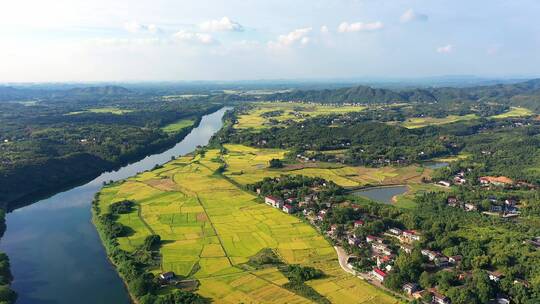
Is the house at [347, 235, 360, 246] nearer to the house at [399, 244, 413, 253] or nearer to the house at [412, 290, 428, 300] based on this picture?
the house at [399, 244, 413, 253]

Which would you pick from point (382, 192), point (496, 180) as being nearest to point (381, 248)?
point (382, 192)

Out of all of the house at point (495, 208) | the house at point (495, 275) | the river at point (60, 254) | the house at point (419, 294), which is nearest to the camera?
the house at point (419, 294)

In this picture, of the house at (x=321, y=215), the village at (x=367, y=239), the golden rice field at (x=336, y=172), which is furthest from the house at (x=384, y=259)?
the golden rice field at (x=336, y=172)

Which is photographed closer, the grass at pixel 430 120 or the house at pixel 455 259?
the house at pixel 455 259

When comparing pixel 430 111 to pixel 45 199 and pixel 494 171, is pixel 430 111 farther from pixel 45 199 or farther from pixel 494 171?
pixel 45 199

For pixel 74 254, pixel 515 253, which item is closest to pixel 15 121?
pixel 74 254

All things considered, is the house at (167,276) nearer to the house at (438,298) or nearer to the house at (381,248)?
the house at (381,248)
